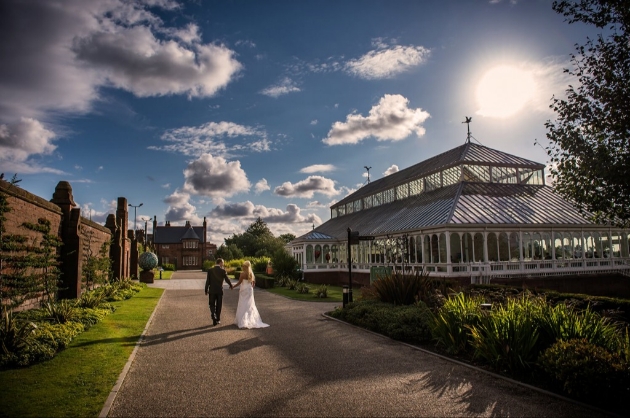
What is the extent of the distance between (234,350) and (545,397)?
19.0 feet

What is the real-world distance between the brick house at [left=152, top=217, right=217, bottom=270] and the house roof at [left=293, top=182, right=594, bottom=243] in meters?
53.2

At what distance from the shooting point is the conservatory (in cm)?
2328

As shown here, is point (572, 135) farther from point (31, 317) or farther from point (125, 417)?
point (31, 317)

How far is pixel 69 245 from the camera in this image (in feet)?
49.2

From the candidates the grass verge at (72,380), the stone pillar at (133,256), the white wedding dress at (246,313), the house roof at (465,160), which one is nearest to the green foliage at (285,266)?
the stone pillar at (133,256)

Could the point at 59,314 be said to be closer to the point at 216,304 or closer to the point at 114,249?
the point at 216,304

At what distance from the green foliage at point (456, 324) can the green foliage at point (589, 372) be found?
224cm

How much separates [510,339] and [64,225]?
568 inches

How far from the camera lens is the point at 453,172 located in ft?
98.1

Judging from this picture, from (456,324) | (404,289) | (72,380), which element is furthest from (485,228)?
(72,380)

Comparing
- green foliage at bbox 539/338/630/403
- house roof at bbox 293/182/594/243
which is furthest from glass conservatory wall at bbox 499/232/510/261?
green foliage at bbox 539/338/630/403

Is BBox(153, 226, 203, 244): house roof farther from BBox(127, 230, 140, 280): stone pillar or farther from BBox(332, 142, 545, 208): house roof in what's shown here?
BBox(332, 142, 545, 208): house roof

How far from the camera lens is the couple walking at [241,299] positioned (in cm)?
1210

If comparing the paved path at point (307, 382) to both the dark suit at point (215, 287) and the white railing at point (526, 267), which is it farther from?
the white railing at point (526, 267)
